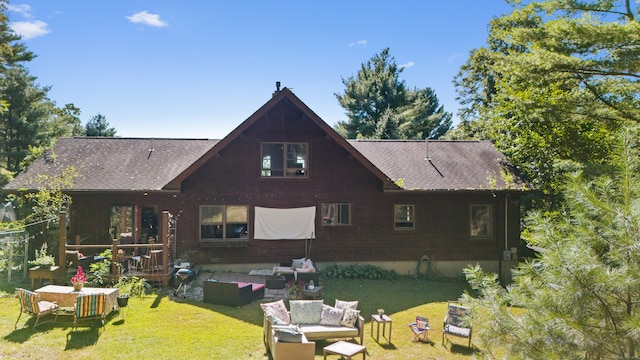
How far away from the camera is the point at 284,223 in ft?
54.2

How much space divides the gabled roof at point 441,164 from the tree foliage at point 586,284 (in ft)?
43.8

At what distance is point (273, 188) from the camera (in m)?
16.7

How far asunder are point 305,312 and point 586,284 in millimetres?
7711

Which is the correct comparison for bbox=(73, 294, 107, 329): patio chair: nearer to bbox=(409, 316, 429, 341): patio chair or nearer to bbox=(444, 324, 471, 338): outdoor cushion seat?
bbox=(409, 316, 429, 341): patio chair

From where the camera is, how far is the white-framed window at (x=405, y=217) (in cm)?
1738

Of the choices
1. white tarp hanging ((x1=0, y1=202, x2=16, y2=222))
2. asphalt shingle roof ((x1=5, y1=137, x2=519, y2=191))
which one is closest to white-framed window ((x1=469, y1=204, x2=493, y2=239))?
asphalt shingle roof ((x1=5, y1=137, x2=519, y2=191))

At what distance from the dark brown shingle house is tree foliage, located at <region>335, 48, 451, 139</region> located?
21.2 meters

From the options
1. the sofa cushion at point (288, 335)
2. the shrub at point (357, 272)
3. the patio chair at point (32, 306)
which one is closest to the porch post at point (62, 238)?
the patio chair at point (32, 306)

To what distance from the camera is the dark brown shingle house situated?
1625 centimetres

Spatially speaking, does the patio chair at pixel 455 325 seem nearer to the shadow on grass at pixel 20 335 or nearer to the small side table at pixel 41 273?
the shadow on grass at pixel 20 335

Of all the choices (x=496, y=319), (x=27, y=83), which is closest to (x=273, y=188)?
(x=496, y=319)

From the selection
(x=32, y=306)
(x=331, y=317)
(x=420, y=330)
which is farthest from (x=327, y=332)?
(x=32, y=306)

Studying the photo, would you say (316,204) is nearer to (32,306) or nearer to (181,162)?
(181,162)

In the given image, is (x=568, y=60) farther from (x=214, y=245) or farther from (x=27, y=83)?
(x=27, y=83)
